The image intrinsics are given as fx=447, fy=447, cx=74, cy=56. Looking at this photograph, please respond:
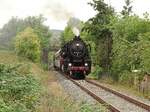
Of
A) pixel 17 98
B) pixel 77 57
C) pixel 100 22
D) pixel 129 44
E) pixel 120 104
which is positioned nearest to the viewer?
pixel 17 98

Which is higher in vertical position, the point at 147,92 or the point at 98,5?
the point at 98,5

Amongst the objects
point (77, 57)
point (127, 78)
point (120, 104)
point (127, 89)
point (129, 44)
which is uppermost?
point (129, 44)

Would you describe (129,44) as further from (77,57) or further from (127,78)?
(77,57)

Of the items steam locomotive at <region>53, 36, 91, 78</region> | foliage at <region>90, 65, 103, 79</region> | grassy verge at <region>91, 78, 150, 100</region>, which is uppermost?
steam locomotive at <region>53, 36, 91, 78</region>

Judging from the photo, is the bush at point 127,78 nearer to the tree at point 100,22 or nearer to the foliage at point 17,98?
the foliage at point 17,98

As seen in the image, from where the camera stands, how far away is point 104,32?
150ft

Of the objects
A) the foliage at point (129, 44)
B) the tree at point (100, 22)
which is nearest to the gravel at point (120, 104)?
the foliage at point (129, 44)

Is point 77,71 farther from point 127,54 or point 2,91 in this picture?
point 2,91

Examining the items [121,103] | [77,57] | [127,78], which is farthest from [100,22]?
[121,103]

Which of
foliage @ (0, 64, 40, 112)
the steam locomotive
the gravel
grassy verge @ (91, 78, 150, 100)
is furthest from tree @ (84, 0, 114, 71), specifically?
foliage @ (0, 64, 40, 112)

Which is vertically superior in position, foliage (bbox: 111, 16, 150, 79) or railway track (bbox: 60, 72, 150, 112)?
foliage (bbox: 111, 16, 150, 79)

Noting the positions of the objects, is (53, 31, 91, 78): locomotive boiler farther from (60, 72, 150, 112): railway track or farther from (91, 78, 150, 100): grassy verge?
(60, 72, 150, 112): railway track

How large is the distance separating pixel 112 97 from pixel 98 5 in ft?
88.0

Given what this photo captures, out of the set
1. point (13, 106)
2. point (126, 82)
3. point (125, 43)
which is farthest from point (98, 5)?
point (13, 106)
